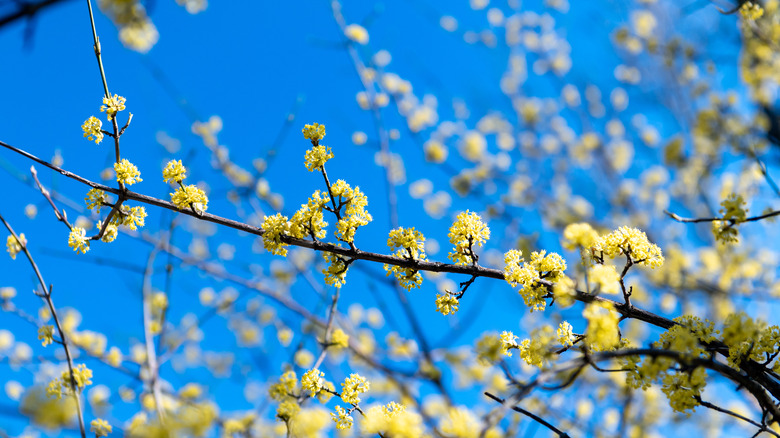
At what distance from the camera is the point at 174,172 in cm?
292

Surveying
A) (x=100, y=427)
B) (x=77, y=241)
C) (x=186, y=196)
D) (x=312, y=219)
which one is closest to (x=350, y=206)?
(x=312, y=219)

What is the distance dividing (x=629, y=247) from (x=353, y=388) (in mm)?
2008

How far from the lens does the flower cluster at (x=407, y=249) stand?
2883mm

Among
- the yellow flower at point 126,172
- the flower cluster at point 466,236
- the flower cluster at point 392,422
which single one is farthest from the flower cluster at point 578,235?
the yellow flower at point 126,172

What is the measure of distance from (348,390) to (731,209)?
2.55m

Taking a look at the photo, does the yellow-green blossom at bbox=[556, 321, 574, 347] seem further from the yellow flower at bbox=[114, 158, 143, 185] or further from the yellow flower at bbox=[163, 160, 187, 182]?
the yellow flower at bbox=[114, 158, 143, 185]

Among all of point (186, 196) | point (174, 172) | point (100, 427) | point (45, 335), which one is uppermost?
point (174, 172)

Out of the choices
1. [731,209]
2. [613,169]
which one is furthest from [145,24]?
[613,169]

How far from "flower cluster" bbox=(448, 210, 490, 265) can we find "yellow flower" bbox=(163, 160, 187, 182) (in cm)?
167

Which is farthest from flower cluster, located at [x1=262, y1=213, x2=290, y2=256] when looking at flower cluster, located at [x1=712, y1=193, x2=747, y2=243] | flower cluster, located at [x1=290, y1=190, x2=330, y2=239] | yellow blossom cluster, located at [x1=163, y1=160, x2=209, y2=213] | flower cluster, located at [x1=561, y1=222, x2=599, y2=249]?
flower cluster, located at [x1=712, y1=193, x2=747, y2=243]

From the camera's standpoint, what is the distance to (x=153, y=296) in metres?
6.23

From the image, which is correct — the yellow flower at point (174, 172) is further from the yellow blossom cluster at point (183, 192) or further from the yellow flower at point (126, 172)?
the yellow flower at point (126, 172)

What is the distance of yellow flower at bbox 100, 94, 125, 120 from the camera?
2678mm

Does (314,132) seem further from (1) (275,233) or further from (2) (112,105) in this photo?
(2) (112,105)
